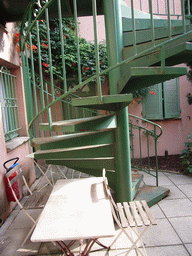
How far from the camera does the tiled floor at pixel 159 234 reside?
2.29m

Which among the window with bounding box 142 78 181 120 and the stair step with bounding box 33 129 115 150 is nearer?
the stair step with bounding box 33 129 115 150

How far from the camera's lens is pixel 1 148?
3086 millimetres

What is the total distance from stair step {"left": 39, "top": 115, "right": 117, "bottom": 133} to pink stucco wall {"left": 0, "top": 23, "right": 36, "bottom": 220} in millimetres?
1239

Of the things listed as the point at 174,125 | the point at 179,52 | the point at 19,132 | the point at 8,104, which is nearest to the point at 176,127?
the point at 174,125

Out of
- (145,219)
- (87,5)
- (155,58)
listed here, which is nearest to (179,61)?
(155,58)

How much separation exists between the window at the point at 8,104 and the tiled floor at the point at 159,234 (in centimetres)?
149

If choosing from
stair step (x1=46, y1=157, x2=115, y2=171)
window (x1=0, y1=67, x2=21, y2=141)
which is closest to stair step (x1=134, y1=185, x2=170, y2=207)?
stair step (x1=46, y1=157, x2=115, y2=171)

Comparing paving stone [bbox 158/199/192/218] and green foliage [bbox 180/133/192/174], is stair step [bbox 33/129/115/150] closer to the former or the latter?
paving stone [bbox 158/199/192/218]

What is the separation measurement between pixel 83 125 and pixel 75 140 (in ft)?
0.94

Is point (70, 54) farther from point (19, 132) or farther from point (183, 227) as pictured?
point (183, 227)

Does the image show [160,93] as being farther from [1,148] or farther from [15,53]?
[1,148]

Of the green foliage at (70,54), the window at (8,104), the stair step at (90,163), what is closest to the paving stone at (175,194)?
the stair step at (90,163)

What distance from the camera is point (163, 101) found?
5.75 m

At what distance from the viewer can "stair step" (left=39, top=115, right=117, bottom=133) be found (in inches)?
83.7
